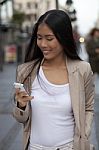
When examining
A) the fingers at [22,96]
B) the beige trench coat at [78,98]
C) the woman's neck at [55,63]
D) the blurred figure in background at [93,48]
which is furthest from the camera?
the blurred figure in background at [93,48]

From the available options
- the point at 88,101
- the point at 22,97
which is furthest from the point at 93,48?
the point at 22,97

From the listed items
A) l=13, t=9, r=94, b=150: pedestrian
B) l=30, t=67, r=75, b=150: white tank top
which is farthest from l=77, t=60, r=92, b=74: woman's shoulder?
l=30, t=67, r=75, b=150: white tank top

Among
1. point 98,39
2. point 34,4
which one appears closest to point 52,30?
point 98,39

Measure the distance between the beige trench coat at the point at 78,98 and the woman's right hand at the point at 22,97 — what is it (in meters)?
0.05

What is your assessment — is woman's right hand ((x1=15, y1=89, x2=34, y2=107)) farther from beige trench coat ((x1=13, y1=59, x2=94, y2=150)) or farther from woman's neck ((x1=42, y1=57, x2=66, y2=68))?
woman's neck ((x1=42, y1=57, x2=66, y2=68))

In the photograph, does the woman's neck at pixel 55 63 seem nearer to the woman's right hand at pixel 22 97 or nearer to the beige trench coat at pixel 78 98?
the beige trench coat at pixel 78 98

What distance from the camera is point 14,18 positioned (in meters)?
61.3

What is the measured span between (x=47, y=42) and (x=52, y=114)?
38 cm

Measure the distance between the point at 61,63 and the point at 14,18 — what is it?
5931 centimetres

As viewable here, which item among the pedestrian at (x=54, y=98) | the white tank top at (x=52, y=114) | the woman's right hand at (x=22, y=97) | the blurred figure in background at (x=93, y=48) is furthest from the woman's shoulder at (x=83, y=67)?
the blurred figure in background at (x=93, y=48)

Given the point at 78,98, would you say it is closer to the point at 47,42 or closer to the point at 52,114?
the point at 52,114

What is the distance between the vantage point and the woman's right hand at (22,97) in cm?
243

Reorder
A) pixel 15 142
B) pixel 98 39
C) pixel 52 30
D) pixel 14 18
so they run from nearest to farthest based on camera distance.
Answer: pixel 52 30, pixel 15 142, pixel 98 39, pixel 14 18

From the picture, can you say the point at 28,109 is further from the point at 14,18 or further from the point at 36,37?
the point at 14,18
